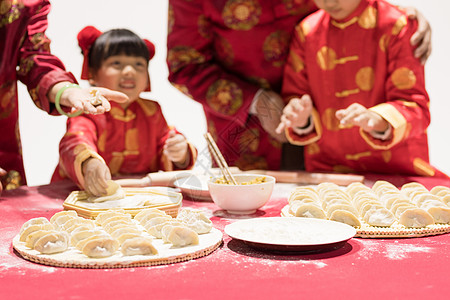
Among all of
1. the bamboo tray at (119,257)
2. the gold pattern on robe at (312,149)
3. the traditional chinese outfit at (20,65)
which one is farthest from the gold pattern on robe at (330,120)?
the bamboo tray at (119,257)

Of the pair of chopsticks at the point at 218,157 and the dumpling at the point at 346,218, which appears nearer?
the dumpling at the point at 346,218

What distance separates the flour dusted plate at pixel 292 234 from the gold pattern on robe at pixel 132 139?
976mm

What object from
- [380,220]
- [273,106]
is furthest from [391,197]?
[273,106]

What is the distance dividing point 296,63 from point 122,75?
2.16 ft

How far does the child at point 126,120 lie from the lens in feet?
6.11

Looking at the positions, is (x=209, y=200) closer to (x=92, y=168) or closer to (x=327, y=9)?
(x=92, y=168)

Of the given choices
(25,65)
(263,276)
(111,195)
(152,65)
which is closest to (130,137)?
(25,65)

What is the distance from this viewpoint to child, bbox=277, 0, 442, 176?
5.97 ft

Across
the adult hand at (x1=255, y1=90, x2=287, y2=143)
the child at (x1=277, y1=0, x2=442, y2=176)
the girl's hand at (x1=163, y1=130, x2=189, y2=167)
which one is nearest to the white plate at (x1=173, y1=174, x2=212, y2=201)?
the girl's hand at (x1=163, y1=130, x2=189, y2=167)

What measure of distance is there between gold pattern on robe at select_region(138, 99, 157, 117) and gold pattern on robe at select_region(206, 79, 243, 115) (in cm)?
29

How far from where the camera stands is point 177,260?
92cm

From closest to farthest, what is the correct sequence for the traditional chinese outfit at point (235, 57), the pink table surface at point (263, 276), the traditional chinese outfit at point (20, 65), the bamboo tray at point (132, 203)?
the pink table surface at point (263, 276), the bamboo tray at point (132, 203), the traditional chinese outfit at point (20, 65), the traditional chinese outfit at point (235, 57)

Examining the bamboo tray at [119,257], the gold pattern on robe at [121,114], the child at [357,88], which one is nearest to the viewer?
the bamboo tray at [119,257]

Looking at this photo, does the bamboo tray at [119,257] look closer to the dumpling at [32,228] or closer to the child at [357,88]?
the dumpling at [32,228]
